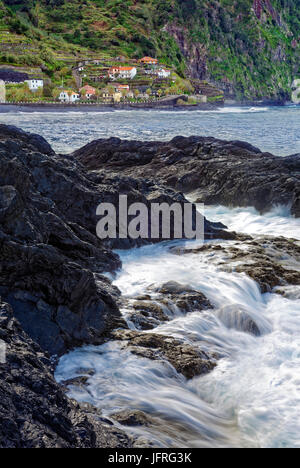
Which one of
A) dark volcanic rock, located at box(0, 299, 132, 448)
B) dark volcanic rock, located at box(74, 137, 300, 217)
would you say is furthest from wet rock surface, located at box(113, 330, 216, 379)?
dark volcanic rock, located at box(74, 137, 300, 217)

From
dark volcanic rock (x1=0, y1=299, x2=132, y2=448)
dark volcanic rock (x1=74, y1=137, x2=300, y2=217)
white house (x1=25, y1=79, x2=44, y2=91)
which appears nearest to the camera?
dark volcanic rock (x1=0, y1=299, x2=132, y2=448)

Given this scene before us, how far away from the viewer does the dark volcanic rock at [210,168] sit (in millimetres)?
13344

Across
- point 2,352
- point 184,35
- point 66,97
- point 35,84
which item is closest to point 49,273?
point 2,352

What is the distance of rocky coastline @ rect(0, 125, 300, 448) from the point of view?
3674mm

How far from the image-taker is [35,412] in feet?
11.5

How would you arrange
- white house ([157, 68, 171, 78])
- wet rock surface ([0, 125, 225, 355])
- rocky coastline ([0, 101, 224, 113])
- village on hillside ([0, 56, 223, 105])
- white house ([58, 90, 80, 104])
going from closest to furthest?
wet rock surface ([0, 125, 225, 355]), rocky coastline ([0, 101, 224, 113]), white house ([58, 90, 80, 104]), village on hillside ([0, 56, 223, 105]), white house ([157, 68, 171, 78])

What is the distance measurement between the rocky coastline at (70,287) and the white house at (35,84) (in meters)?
73.2

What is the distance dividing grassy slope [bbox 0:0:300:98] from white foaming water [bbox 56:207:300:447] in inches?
3952

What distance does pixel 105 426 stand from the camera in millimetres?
4031

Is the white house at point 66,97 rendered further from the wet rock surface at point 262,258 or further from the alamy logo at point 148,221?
the wet rock surface at point 262,258

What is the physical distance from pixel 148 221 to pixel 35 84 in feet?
252

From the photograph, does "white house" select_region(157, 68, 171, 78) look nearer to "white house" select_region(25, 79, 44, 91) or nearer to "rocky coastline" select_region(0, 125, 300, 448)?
"white house" select_region(25, 79, 44, 91)

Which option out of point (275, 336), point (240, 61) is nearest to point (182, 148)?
point (275, 336)

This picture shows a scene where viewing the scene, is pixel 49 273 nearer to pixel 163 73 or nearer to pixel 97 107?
pixel 97 107
